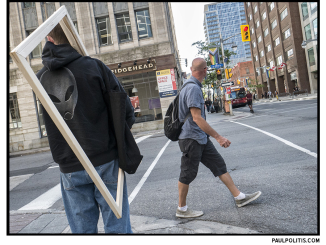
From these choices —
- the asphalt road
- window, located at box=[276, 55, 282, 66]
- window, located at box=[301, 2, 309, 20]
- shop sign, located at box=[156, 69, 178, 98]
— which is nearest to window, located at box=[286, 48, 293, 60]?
window, located at box=[276, 55, 282, 66]

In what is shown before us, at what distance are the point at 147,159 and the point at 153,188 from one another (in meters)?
3.25

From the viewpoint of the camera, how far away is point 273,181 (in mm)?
4707

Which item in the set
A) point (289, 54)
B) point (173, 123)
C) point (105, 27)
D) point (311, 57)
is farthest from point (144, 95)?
point (289, 54)

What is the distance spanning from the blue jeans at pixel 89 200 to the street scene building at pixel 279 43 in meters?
46.0

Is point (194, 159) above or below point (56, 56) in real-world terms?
below

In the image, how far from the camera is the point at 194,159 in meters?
3.68

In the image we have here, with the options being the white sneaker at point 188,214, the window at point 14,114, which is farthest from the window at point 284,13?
the white sneaker at point 188,214

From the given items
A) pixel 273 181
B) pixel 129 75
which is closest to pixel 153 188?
pixel 273 181

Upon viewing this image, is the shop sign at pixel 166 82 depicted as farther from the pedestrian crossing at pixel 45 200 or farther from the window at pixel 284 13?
the window at pixel 284 13

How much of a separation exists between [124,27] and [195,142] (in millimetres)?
19493

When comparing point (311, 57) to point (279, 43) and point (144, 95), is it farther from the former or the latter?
point (144, 95)

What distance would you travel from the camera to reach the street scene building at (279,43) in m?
46.2

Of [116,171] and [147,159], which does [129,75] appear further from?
[116,171]

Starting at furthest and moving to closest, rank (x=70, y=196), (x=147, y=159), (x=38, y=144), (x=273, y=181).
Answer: (x=38, y=144), (x=147, y=159), (x=273, y=181), (x=70, y=196)
